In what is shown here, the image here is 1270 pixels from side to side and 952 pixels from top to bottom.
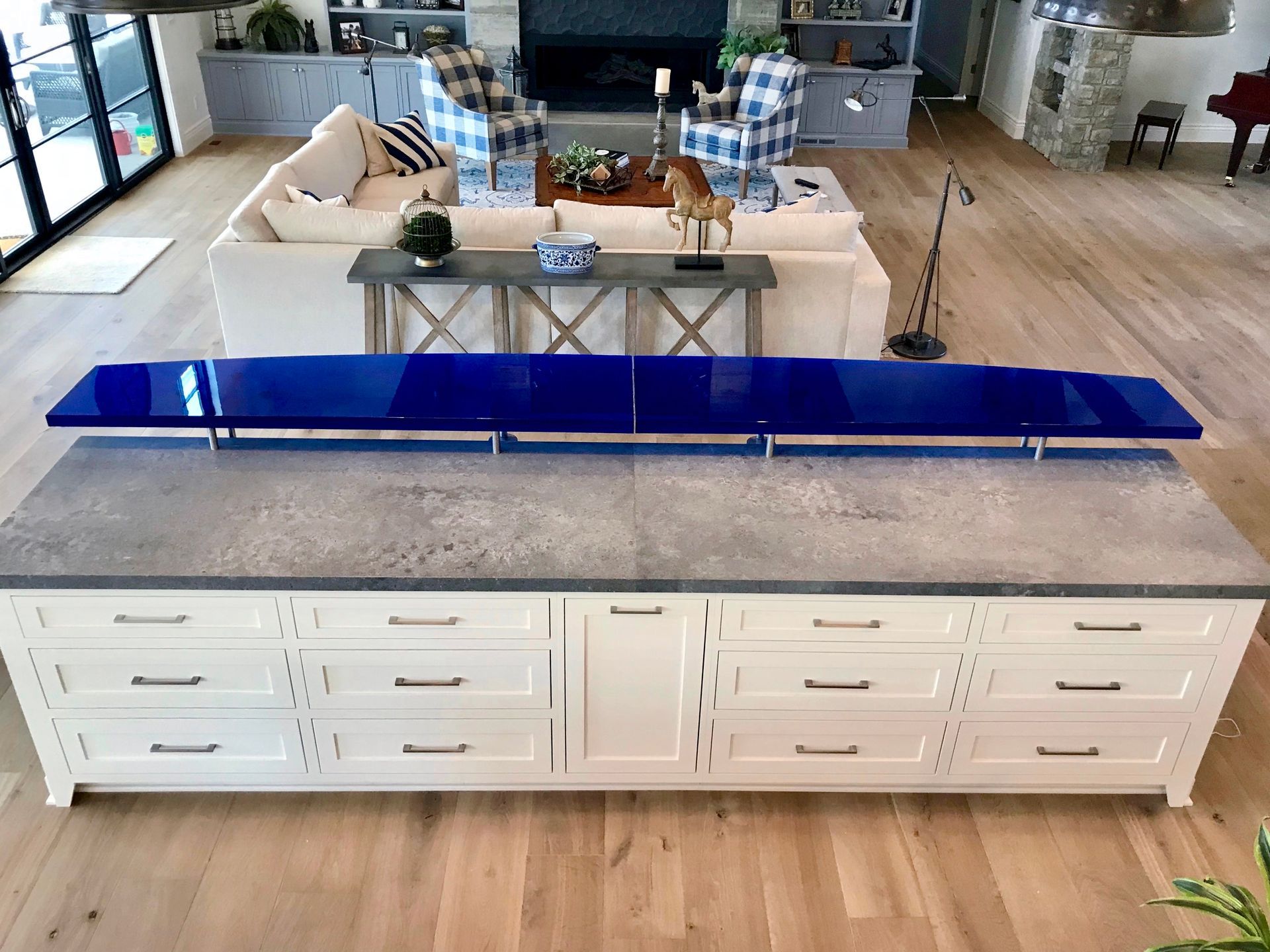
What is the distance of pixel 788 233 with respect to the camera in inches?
173

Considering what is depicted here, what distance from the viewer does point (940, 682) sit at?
2463 mm

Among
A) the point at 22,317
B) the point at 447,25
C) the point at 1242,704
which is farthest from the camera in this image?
the point at 447,25

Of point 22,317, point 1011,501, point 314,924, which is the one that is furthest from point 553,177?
point 314,924

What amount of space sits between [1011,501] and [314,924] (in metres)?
1.93

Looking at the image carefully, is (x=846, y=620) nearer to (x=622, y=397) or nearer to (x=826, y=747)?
(x=826, y=747)

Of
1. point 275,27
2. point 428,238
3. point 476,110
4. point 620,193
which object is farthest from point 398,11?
point 428,238

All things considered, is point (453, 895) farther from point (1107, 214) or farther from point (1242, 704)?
point (1107, 214)

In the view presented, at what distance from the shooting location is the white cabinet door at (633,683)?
7.67 ft

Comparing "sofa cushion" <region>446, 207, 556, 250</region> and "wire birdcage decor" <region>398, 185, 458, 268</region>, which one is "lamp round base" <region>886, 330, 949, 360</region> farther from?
"wire birdcage decor" <region>398, 185, 458, 268</region>

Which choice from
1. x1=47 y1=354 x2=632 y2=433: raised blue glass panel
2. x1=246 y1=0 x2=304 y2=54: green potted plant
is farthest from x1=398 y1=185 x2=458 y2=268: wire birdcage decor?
x1=246 y1=0 x2=304 y2=54: green potted plant

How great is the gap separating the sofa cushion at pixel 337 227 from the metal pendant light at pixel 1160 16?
310cm

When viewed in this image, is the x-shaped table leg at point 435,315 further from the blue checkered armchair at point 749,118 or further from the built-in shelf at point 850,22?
the built-in shelf at point 850,22

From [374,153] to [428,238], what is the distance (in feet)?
7.87

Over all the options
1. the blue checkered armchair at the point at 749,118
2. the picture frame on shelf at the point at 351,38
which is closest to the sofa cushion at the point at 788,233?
the blue checkered armchair at the point at 749,118
